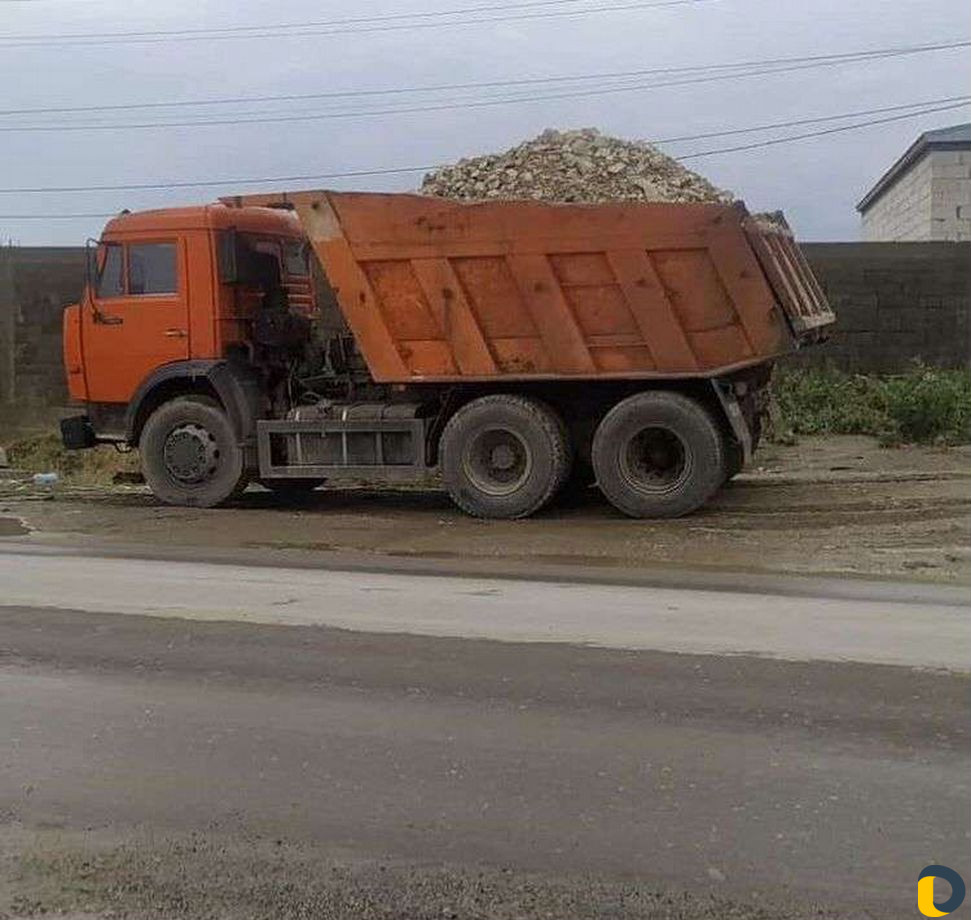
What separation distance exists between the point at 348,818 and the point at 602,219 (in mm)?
8173

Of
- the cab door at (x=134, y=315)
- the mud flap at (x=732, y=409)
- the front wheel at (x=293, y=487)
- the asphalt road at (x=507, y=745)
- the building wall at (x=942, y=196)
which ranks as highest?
the building wall at (x=942, y=196)

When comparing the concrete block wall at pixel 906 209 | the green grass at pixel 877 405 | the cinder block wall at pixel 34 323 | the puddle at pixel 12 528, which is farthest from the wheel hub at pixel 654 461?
the concrete block wall at pixel 906 209

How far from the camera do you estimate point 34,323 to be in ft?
65.6

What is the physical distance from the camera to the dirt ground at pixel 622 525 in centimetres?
1043

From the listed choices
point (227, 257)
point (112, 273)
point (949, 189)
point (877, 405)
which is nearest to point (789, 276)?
point (227, 257)

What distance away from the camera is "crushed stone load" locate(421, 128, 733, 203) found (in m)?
19.4

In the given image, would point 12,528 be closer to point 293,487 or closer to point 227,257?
point 227,257

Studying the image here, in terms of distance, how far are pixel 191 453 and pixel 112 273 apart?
1.96 metres

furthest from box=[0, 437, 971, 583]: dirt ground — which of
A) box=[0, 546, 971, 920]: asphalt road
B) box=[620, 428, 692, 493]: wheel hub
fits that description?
box=[0, 546, 971, 920]: asphalt road

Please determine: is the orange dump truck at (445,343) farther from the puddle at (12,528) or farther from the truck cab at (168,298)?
the puddle at (12,528)

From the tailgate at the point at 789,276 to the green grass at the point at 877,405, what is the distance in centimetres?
365

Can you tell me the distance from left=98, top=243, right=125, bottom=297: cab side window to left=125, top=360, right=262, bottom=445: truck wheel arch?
91cm

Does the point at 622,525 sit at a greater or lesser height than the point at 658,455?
lesser

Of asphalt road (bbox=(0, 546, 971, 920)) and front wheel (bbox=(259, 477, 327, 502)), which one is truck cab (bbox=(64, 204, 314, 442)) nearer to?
front wheel (bbox=(259, 477, 327, 502))
